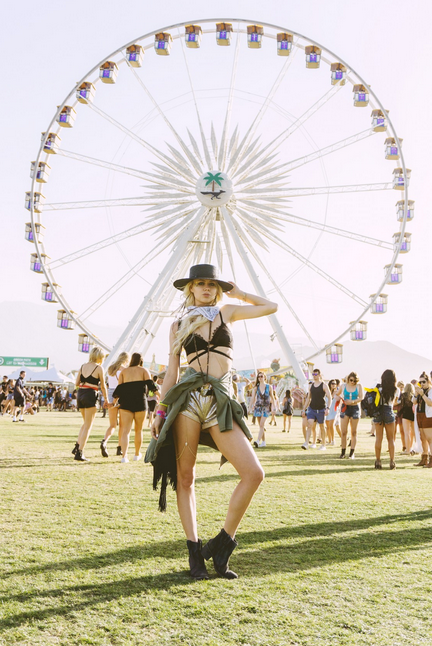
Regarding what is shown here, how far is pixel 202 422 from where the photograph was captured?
3516mm

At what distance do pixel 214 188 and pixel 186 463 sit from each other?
1899cm

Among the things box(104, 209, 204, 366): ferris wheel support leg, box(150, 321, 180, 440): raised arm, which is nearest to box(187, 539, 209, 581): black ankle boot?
box(150, 321, 180, 440): raised arm

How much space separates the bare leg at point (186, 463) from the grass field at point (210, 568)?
1.02 ft

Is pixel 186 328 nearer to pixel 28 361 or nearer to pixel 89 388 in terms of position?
pixel 89 388

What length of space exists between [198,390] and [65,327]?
20329 mm

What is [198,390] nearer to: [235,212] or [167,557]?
[167,557]

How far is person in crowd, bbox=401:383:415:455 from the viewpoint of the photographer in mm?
12032

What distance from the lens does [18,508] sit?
5234 mm

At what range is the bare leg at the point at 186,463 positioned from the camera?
3.51 meters

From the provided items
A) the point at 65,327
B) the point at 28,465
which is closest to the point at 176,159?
the point at 65,327

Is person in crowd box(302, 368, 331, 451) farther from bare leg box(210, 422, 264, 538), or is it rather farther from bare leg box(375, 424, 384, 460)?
bare leg box(210, 422, 264, 538)

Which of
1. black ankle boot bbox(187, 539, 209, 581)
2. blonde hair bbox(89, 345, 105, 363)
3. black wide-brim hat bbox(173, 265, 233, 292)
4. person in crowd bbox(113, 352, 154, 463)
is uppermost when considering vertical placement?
black wide-brim hat bbox(173, 265, 233, 292)

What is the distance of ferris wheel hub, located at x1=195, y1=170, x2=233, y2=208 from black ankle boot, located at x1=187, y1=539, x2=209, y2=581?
1905 centimetres

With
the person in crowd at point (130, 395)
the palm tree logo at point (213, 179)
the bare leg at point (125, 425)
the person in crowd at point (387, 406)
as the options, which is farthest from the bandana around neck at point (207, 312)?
the palm tree logo at point (213, 179)
